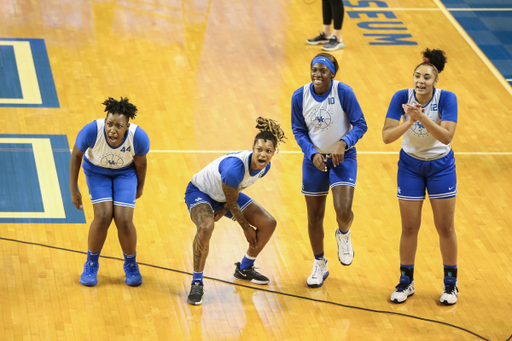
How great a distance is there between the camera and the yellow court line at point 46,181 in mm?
6559

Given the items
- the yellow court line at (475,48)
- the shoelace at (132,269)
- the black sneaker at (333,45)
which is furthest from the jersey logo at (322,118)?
the black sneaker at (333,45)

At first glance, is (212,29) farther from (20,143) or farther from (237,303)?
(237,303)

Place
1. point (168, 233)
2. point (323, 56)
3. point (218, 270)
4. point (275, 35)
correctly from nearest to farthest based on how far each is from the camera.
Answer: point (323, 56), point (218, 270), point (168, 233), point (275, 35)

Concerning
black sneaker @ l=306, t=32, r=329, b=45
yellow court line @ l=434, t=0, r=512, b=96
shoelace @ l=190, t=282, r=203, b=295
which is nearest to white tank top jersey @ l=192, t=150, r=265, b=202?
shoelace @ l=190, t=282, r=203, b=295

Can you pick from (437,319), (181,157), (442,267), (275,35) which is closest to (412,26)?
(275,35)

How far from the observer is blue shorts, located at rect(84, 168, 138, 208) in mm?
5371

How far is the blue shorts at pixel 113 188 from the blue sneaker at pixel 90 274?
521mm

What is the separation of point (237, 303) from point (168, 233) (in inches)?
45.9

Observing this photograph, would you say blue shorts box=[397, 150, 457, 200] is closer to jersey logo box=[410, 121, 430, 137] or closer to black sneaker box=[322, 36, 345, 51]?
jersey logo box=[410, 121, 430, 137]

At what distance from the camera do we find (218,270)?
5.91 meters

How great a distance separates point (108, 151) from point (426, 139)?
220cm

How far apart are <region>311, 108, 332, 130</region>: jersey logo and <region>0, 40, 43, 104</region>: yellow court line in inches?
167

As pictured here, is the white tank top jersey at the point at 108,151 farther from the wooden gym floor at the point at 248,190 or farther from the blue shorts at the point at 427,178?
the blue shorts at the point at 427,178

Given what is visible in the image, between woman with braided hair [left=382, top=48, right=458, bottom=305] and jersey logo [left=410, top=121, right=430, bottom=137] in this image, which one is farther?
jersey logo [left=410, top=121, right=430, bottom=137]
